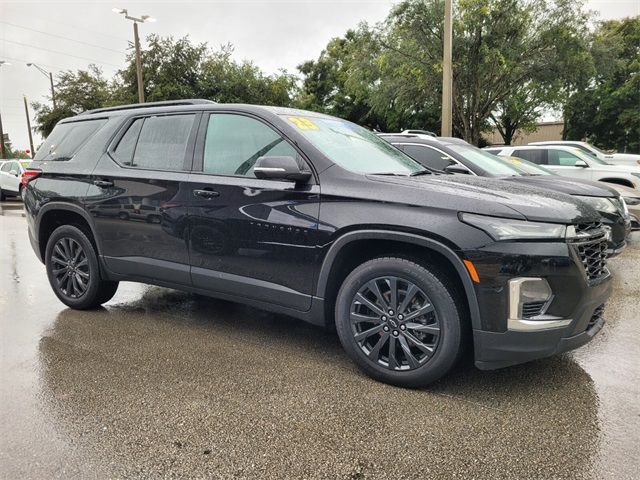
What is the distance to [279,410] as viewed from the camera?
2.84m

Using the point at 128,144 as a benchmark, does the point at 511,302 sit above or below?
below

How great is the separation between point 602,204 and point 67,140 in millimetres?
5659

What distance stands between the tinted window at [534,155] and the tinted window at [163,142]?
30.7ft

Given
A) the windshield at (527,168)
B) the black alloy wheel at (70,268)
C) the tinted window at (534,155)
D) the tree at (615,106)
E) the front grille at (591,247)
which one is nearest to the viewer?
the front grille at (591,247)

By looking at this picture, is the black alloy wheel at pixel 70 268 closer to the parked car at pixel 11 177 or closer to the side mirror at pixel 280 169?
the side mirror at pixel 280 169

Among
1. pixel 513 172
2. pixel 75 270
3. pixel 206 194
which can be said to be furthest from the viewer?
pixel 513 172

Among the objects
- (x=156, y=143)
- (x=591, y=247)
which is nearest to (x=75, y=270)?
(x=156, y=143)

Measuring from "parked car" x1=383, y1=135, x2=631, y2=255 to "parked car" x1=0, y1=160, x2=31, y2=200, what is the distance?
16798 mm

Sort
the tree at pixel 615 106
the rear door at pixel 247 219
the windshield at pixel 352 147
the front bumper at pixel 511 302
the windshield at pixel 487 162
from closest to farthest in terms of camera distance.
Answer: the front bumper at pixel 511 302 < the rear door at pixel 247 219 < the windshield at pixel 352 147 < the windshield at pixel 487 162 < the tree at pixel 615 106

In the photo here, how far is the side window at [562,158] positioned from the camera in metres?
11.2

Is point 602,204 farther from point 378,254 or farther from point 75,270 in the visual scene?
point 75,270

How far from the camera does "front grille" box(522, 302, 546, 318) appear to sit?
8.99 feet

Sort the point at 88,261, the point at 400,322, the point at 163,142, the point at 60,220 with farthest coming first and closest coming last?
the point at 60,220 < the point at 88,261 < the point at 163,142 < the point at 400,322

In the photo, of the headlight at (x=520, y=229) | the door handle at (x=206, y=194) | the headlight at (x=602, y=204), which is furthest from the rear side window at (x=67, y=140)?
the headlight at (x=602, y=204)
